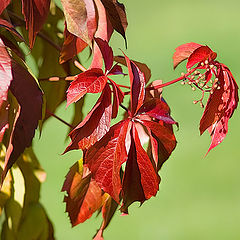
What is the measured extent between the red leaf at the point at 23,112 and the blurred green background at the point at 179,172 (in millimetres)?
1171

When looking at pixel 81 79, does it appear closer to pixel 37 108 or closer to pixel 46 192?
pixel 37 108

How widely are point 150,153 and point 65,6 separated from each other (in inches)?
6.6

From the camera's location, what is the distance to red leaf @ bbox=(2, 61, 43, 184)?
1.69 feet

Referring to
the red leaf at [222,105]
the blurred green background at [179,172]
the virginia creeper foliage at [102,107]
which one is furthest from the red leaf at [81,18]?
the blurred green background at [179,172]

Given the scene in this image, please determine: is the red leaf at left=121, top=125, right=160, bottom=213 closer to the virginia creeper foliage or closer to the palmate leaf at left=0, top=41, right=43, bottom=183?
the virginia creeper foliage

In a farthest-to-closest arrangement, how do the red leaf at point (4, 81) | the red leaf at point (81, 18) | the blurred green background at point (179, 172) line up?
the blurred green background at point (179, 172), the red leaf at point (81, 18), the red leaf at point (4, 81)

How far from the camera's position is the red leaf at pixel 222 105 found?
0.62 meters

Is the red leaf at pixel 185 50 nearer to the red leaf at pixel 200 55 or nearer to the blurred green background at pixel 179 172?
the red leaf at pixel 200 55

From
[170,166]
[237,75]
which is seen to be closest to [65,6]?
[170,166]

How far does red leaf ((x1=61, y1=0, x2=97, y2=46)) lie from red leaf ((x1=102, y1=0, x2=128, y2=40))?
0.05 ft

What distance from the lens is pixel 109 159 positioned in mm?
578

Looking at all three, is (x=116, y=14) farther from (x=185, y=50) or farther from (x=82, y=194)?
(x=82, y=194)

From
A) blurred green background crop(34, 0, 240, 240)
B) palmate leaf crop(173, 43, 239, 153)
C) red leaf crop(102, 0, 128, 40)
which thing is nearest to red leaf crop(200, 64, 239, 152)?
palmate leaf crop(173, 43, 239, 153)

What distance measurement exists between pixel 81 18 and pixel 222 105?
6.1 inches
